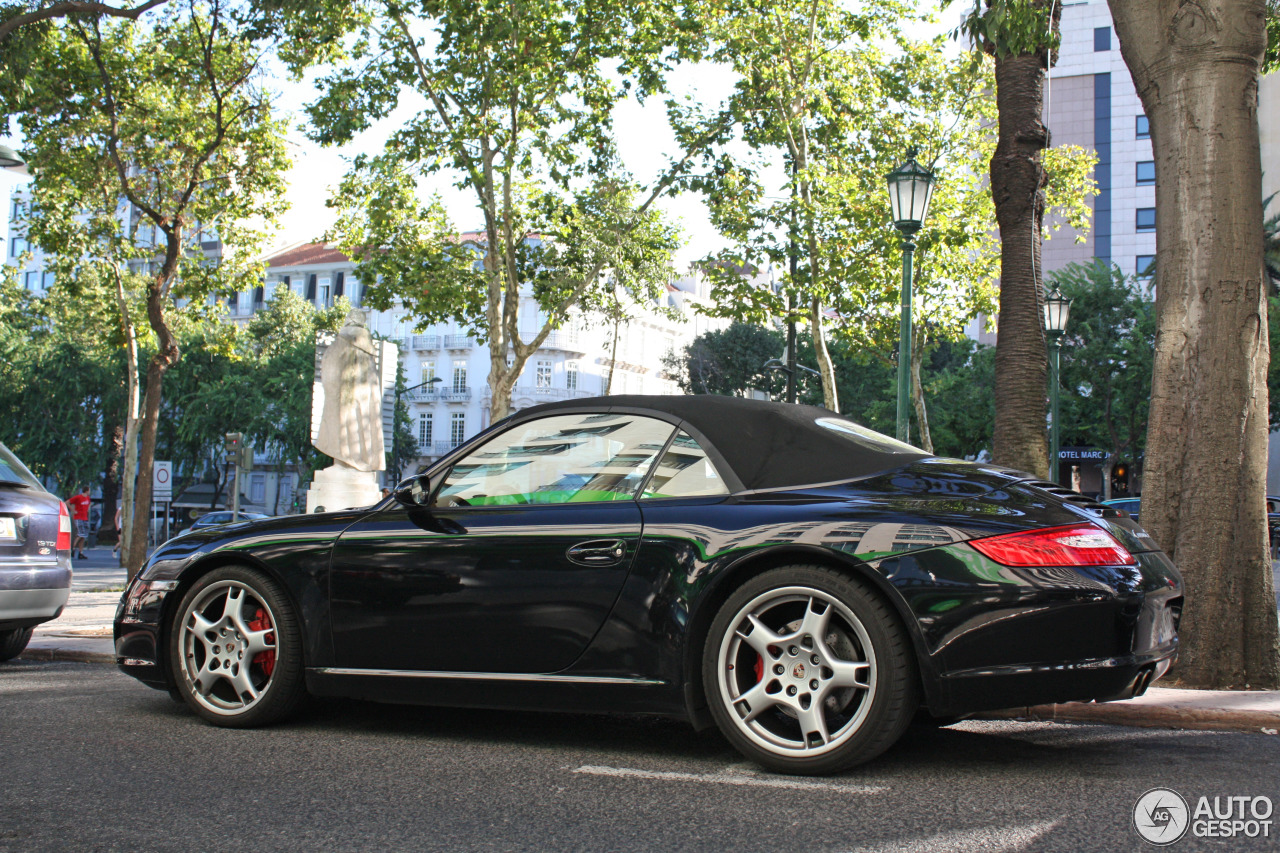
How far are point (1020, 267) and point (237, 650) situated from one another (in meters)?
7.00

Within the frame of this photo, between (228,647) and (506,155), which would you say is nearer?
(228,647)

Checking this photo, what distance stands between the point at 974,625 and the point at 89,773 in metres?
3.07

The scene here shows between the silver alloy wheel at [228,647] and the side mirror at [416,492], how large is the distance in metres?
0.76

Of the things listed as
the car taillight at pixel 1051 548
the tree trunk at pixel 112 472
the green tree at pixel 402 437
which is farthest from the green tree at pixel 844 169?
the green tree at pixel 402 437

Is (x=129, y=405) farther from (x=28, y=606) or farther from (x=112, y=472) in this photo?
(x=112, y=472)

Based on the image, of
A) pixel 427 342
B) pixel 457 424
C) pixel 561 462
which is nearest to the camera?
pixel 561 462

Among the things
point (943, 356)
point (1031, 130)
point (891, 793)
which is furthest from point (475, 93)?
point (943, 356)

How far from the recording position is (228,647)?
522cm

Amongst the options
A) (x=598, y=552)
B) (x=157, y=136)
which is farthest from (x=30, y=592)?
(x=157, y=136)

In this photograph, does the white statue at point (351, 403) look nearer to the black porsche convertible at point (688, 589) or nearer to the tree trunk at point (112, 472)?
the black porsche convertible at point (688, 589)

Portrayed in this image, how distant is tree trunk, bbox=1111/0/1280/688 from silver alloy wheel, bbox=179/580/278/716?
4465 millimetres

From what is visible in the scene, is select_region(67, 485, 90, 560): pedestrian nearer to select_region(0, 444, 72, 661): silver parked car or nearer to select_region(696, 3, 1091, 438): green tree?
select_region(696, 3, 1091, 438): green tree

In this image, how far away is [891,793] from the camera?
3.86 metres

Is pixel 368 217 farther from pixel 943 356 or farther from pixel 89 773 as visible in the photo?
pixel 943 356
